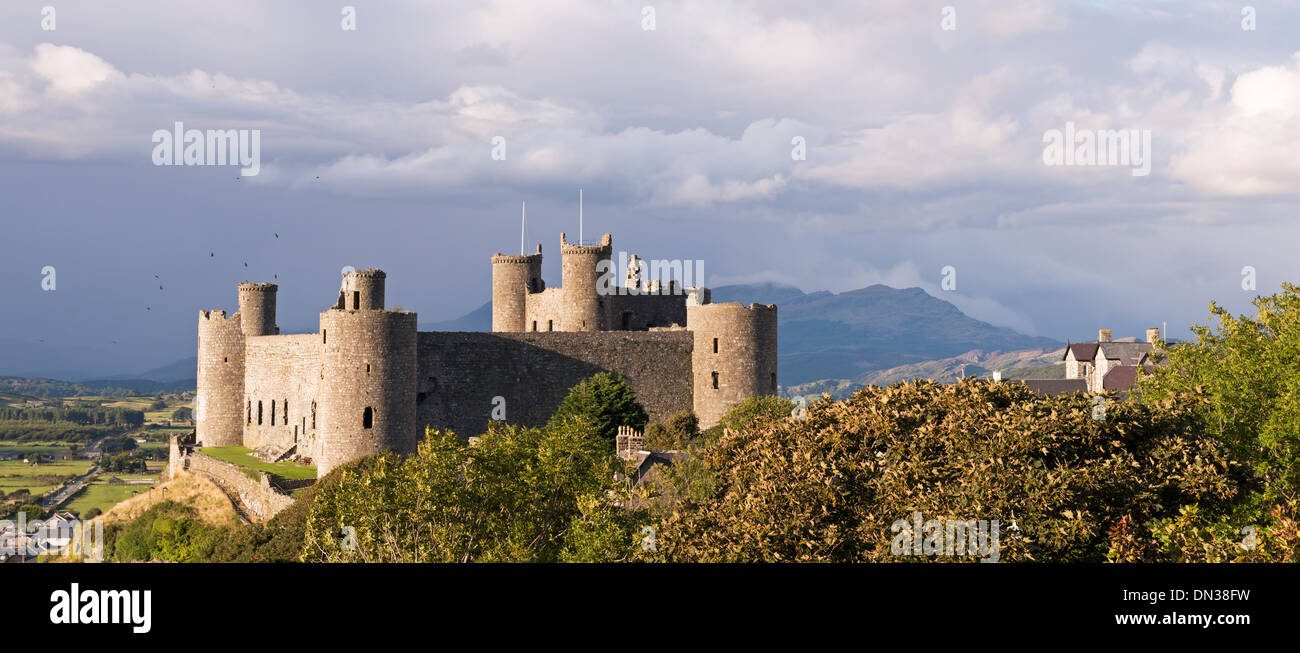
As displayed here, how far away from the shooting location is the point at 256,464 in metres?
60.5

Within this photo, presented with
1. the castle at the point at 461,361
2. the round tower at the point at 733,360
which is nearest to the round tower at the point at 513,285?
the castle at the point at 461,361

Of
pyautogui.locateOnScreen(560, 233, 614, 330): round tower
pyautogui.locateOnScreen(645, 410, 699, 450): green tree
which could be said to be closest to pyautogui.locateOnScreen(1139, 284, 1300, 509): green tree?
pyautogui.locateOnScreen(645, 410, 699, 450): green tree

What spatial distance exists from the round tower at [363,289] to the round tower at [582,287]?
12315 millimetres

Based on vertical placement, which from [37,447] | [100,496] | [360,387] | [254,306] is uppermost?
[254,306]

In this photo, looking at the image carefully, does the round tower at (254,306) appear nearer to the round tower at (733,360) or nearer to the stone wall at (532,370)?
the stone wall at (532,370)

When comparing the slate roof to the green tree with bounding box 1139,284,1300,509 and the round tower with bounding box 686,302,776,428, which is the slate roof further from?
the green tree with bounding box 1139,284,1300,509

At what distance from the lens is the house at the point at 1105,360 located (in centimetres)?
8470

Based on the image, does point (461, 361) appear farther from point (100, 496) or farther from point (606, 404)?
point (100, 496)

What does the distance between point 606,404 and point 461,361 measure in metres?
7.46

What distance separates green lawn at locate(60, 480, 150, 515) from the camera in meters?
83.9

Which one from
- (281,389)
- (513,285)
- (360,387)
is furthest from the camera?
(513,285)

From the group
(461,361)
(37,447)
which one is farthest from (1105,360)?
(37,447)

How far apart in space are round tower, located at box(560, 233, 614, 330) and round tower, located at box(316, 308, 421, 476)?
14.9 meters

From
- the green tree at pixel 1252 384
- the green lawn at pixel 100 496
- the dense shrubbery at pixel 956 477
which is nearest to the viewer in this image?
the dense shrubbery at pixel 956 477
